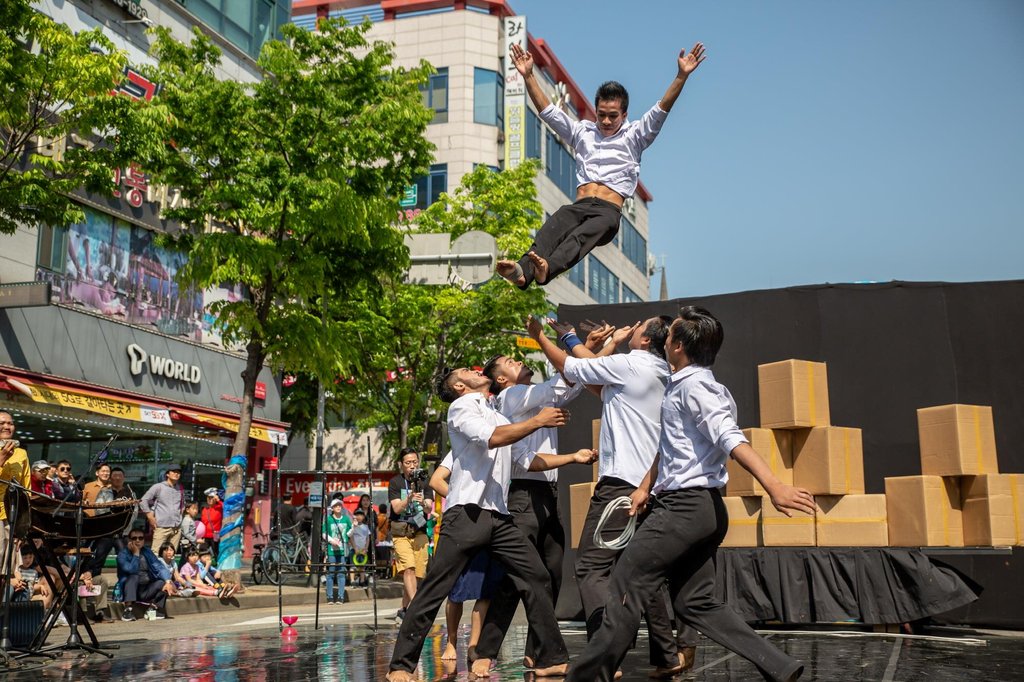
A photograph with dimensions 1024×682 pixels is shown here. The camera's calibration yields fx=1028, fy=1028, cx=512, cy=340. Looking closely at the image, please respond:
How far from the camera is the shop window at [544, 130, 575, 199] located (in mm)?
45312

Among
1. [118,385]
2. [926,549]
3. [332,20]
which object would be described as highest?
[332,20]

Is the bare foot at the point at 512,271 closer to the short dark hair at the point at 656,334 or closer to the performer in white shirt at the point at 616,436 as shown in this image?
the performer in white shirt at the point at 616,436

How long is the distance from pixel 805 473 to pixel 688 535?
19.4ft

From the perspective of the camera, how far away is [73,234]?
71.7 feet

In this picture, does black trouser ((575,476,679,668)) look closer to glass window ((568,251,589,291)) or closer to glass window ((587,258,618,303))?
glass window ((568,251,589,291))

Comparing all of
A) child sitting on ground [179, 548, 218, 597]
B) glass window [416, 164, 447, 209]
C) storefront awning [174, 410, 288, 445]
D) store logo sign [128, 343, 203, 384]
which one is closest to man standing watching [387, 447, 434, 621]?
child sitting on ground [179, 548, 218, 597]

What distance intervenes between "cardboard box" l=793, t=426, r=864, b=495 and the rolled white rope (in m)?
4.94

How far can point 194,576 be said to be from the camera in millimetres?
15852

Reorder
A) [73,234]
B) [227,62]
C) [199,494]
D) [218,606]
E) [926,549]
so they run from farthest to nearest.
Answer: [227,62] < [199,494] < [73,234] < [218,606] < [926,549]

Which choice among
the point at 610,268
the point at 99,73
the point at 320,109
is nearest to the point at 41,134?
the point at 99,73

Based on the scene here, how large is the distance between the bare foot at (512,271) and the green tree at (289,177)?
1046cm

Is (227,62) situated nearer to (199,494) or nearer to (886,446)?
(199,494)

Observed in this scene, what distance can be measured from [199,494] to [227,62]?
1162 centimetres

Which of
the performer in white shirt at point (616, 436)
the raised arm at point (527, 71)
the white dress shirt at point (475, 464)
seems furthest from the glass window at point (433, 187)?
the performer in white shirt at point (616, 436)
